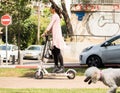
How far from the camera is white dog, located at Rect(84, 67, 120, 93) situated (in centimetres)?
930

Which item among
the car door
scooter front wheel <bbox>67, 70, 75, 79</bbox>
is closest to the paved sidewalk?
scooter front wheel <bbox>67, 70, 75, 79</bbox>

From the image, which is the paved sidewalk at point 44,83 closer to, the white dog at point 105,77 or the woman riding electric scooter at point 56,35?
the woman riding electric scooter at point 56,35

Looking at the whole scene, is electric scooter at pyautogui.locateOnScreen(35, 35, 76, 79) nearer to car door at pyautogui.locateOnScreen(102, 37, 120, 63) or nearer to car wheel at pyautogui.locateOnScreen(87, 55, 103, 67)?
car door at pyautogui.locateOnScreen(102, 37, 120, 63)

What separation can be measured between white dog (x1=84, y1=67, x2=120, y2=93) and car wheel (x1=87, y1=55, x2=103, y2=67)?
13.1 m

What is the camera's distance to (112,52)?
22000 mm

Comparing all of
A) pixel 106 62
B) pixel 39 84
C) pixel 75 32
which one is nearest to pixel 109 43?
pixel 106 62

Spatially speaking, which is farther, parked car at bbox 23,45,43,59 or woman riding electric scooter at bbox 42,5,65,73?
parked car at bbox 23,45,43,59

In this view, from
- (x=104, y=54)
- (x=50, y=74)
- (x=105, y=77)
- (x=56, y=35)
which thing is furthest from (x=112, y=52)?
(x=105, y=77)

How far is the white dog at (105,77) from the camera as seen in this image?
930cm

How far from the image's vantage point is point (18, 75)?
1716 cm

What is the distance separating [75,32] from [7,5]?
5.28 m

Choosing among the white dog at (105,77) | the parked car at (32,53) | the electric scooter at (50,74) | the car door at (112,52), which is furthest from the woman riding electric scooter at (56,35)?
the parked car at (32,53)

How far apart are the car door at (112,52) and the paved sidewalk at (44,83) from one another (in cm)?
584

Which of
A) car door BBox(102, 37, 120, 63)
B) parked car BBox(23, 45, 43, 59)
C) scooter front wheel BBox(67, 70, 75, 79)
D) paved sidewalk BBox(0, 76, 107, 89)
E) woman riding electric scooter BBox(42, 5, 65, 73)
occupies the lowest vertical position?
parked car BBox(23, 45, 43, 59)
